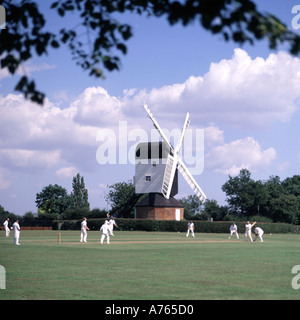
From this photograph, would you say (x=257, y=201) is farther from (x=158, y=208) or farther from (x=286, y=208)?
(x=158, y=208)

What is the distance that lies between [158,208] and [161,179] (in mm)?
4626

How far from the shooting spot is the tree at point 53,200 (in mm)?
153375

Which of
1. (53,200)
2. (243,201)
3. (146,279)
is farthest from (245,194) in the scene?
(146,279)

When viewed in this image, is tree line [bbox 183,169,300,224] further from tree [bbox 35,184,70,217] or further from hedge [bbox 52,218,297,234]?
tree [bbox 35,184,70,217]

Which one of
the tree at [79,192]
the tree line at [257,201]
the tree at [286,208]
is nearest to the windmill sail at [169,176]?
the tree line at [257,201]

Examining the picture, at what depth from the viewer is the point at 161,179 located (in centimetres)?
8500

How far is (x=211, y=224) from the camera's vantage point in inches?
3100

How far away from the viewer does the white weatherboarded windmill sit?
275 feet

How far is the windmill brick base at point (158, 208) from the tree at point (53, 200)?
234ft

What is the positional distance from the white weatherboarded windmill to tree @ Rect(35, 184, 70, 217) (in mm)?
70422

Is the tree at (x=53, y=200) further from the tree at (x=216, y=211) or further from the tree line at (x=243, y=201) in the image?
the tree at (x=216, y=211)
